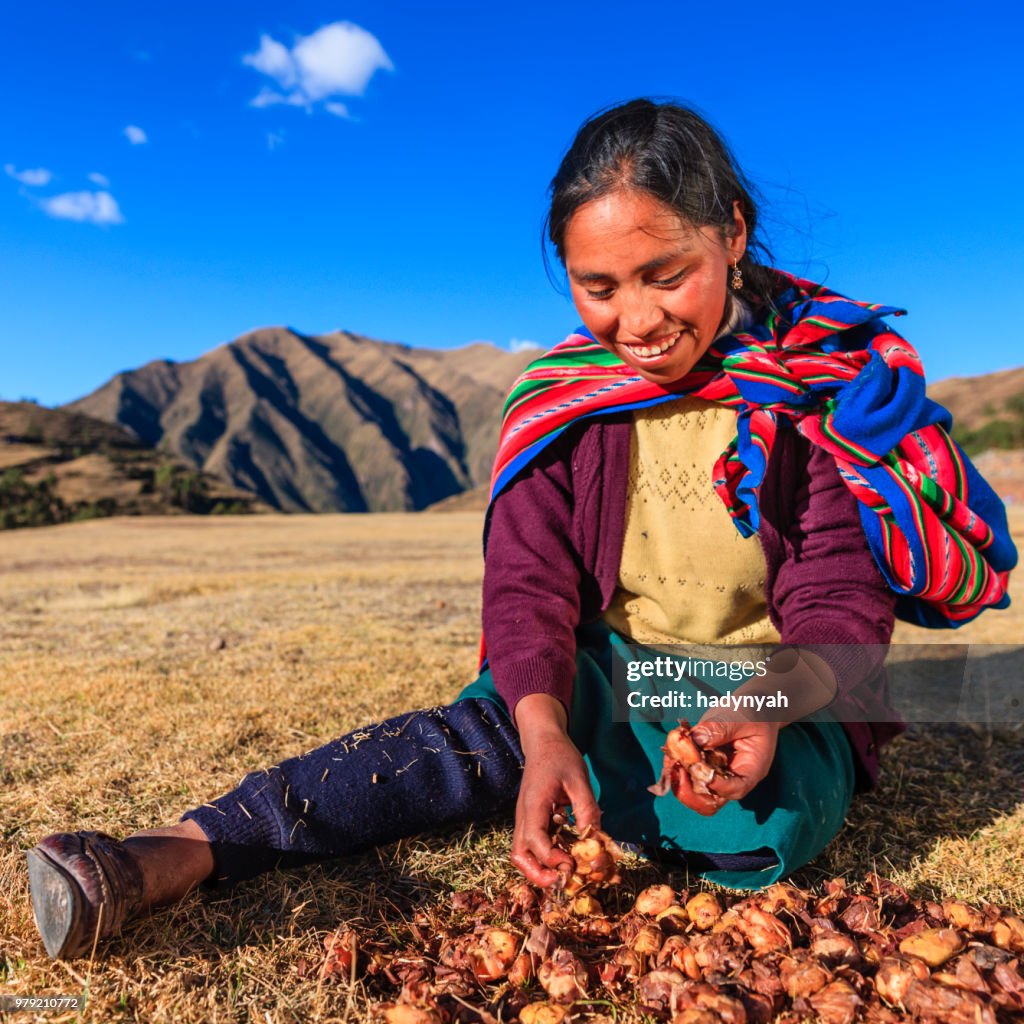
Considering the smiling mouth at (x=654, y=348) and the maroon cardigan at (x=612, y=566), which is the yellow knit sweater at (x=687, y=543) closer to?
the maroon cardigan at (x=612, y=566)

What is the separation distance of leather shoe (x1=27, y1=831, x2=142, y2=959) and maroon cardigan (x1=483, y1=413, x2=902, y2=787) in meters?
1.07

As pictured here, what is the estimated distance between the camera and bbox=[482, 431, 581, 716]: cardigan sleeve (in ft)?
8.18

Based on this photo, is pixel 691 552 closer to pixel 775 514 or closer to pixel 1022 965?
pixel 775 514

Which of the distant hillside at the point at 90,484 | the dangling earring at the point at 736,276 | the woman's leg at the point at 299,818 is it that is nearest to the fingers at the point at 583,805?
the woman's leg at the point at 299,818

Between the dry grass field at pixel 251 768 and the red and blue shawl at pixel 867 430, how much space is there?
81cm

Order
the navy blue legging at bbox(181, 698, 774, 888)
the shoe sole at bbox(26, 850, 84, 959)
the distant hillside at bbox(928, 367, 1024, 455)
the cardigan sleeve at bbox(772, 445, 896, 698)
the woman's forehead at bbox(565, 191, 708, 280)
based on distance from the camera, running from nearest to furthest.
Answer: the shoe sole at bbox(26, 850, 84, 959)
the woman's forehead at bbox(565, 191, 708, 280)
the navy blue legging at bbox(181, 698, 774, 888)
the cardigan sleeve at bbox(772, 445, 896, 698)
the distant hillside at bbox(928, 367, 1024, 455)

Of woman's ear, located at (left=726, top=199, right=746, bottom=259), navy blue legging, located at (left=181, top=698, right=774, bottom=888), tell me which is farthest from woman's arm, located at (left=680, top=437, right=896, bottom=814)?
woman's ear, located at (left=726, top=199, right=746, bottom=259)

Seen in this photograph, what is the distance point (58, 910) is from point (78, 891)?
58 millimetres

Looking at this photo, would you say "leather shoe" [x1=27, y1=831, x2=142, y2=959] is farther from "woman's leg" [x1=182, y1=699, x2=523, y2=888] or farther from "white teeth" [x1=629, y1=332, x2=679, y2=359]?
"white teeth" [x1=629, y1=332, x2=679, y2=359]

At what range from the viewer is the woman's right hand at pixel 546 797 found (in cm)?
207

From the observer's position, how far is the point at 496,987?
6.24 feet

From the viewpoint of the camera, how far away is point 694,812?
2400 mm

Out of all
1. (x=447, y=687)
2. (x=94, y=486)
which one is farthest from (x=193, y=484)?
(x=447, y=687)

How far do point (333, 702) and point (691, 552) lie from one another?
231cm
